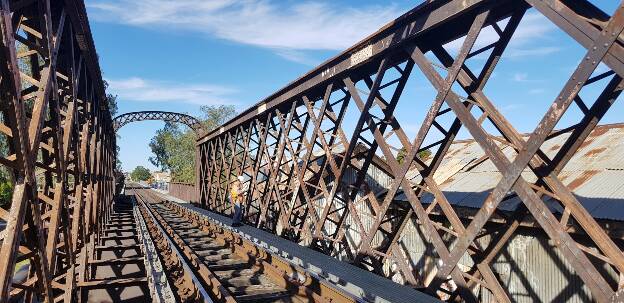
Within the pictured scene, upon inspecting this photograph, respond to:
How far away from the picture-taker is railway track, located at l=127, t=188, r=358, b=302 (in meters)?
6.28

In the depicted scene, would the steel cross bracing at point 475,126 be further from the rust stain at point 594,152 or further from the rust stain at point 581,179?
the rust stain at point 594,152

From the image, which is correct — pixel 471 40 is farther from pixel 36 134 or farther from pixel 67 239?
pixel 67 239

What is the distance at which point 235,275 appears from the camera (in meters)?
8.10

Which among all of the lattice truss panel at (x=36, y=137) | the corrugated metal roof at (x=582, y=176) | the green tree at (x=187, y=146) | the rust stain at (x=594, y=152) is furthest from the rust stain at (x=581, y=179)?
the green tree at (x=187, y=146)

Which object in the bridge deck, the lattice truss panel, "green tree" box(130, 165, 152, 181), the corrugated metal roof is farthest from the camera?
"green tree" box(130, 165, 152, 181)

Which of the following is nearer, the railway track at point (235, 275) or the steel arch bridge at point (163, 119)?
the railway track at point (235, 275)

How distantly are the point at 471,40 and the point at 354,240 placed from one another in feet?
25.5

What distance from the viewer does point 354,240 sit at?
11.6 meters

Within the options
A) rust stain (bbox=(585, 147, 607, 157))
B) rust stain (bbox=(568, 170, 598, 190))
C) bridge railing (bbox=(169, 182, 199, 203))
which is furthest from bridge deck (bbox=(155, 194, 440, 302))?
bridge railing (bbox=(169, 182, 199, 203))

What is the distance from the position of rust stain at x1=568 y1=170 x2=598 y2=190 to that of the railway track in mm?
4472

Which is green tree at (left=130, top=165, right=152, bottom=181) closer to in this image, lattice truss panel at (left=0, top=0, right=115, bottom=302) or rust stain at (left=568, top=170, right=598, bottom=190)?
lattice truss panel at (left=0, top=0, right=115, bottom=302)

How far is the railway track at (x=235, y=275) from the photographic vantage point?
6.28 meters

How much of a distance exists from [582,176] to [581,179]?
12cm

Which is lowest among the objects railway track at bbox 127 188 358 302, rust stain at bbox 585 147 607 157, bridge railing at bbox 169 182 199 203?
A: railway track at bbox 127 188 358 302
